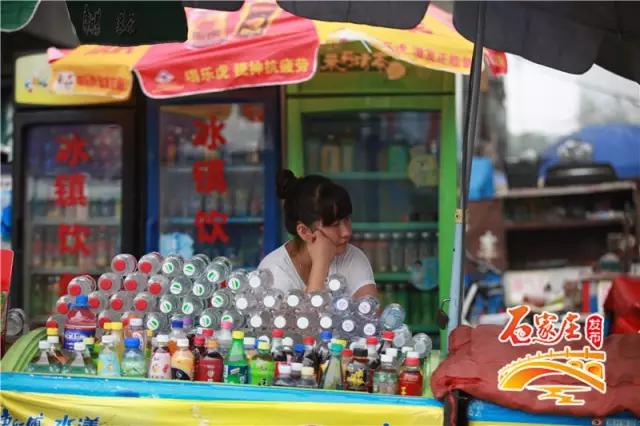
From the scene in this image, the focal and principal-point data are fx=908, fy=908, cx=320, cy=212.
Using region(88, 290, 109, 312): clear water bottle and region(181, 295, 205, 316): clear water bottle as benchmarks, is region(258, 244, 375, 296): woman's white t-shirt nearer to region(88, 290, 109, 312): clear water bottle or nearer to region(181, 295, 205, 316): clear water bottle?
region(181, 295, 205, 316): clear water bottle

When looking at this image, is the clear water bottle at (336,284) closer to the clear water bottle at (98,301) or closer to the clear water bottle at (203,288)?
the clear water bottle at (203,288)

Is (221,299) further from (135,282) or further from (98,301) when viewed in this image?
(98,301)

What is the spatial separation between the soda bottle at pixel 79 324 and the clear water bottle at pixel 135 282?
17 centimetres

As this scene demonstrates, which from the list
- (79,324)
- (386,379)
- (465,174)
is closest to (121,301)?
(79,324)

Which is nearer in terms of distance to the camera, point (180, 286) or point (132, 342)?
point (132, 342)

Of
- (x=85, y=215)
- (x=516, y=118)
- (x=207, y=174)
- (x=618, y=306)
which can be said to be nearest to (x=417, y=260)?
(x=207, y=174)

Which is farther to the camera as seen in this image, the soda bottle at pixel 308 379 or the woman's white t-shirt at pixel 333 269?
the woman's white t-shirt at pixel 333 269

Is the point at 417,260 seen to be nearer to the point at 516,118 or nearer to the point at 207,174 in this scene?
the point at 207,174

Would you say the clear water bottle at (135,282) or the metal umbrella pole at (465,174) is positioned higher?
the metal umbrella pole at (465,174)

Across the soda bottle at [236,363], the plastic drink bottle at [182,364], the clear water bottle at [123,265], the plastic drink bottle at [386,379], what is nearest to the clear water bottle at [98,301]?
the clear water bottle at [123,265]

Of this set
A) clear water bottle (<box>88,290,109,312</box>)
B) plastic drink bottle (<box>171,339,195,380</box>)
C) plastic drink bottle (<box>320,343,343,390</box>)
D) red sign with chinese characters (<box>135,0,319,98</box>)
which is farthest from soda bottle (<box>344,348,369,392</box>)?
red sign with chinese characters (<box>135,0,319,98</box>)

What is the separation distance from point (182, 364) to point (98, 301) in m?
0.56

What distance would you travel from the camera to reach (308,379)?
3145 millimetres

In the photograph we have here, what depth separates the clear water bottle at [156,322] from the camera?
11.3 feet
